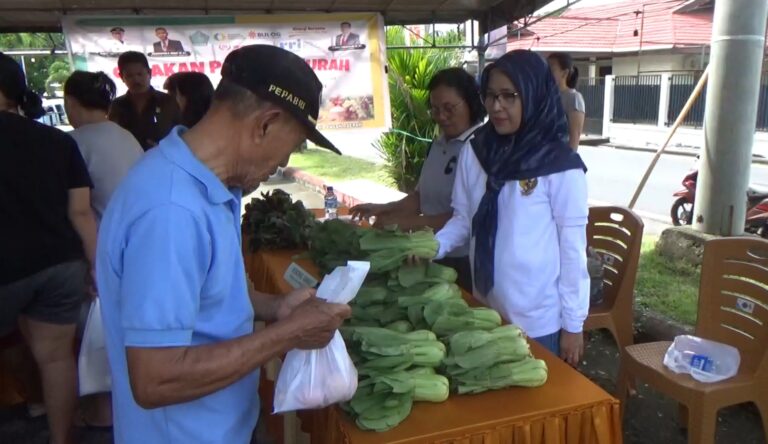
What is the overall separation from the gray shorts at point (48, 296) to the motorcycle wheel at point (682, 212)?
6.35m

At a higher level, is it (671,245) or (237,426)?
(237,426)

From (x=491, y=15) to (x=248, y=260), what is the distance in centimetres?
359

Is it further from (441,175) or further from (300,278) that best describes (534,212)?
(441,175)

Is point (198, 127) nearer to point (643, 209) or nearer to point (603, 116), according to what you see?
point (643, 209)

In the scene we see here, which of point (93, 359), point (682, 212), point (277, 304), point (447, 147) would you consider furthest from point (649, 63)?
point (277, 304)

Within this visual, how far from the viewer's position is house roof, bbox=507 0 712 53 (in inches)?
667

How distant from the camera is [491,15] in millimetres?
5676

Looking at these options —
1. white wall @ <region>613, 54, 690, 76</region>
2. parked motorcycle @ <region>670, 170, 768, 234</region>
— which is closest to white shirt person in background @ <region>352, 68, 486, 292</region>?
parked motorcycle @ <region>670, 170, 768, 234</region>

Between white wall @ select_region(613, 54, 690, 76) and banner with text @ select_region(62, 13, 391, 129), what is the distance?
1449cm

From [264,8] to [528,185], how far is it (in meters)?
4.20

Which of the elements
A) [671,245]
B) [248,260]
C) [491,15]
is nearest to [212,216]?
[248,260]

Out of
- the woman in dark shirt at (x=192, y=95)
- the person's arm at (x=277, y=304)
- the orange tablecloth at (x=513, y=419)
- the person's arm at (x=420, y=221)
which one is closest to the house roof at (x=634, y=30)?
the woman in dark shirt at (x=192, y=95)

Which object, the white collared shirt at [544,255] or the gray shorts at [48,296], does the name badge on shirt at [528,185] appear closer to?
the white collared shirt at [544,255]

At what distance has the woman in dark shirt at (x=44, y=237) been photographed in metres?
2.30
